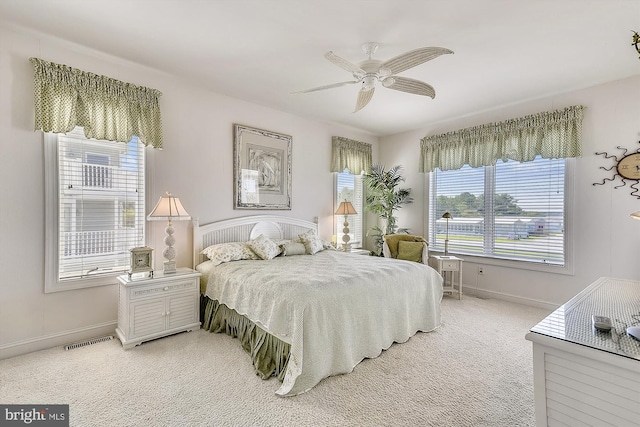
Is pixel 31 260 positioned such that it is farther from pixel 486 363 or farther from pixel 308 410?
pixel 486 363

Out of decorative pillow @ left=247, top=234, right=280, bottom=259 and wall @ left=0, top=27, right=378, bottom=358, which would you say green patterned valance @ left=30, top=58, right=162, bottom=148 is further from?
decorative pillow @ left=247, top=234, right=280, bottom=259

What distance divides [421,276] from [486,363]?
94 cm

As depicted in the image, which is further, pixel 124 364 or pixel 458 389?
pixel 124 364

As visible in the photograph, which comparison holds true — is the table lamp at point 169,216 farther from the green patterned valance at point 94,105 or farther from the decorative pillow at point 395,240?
the decorative pillow at point 395,240

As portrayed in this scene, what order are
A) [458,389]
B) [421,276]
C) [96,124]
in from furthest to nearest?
[421,276], [96,124], [458,389]

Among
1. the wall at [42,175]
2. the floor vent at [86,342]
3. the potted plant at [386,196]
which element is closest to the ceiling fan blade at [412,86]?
the wall at [42,175]

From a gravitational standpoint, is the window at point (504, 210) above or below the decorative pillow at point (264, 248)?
above

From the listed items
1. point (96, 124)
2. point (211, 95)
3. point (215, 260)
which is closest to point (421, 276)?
point (215, 260)

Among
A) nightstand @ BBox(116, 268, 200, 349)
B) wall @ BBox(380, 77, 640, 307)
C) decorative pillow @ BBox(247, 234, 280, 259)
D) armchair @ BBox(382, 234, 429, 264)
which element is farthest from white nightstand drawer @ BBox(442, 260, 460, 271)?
nightstand @ BBox(116, 268, 200, 349)

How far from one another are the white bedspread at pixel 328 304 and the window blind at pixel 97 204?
104 cm

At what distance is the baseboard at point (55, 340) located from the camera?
248 centimetres

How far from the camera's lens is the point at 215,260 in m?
3.27

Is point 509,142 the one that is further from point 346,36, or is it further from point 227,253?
point 227,253

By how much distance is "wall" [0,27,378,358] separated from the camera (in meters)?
2.48
